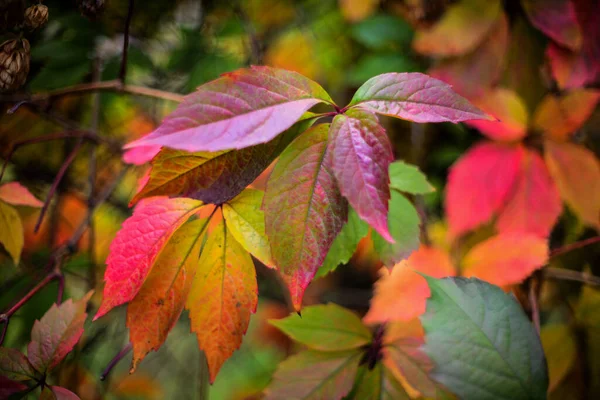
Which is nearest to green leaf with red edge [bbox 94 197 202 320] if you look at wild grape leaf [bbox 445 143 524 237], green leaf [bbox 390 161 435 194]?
green leaf [bbox 390 161 435 194]

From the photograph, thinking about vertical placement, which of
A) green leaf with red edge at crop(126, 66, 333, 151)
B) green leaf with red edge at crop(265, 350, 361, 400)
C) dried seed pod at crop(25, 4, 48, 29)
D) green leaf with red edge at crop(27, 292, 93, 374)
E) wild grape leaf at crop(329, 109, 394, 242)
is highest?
dried seed pod at crop(25, 4, 48, 29)

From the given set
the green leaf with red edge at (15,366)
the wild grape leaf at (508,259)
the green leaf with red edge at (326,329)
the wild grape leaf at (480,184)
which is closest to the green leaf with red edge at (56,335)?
the green leaf with red edge at (15,366)

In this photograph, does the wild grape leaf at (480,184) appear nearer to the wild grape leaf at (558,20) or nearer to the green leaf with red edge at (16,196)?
the wild grape leaf at (558,20)

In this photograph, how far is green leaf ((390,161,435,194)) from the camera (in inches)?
20.3

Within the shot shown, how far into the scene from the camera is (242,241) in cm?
41

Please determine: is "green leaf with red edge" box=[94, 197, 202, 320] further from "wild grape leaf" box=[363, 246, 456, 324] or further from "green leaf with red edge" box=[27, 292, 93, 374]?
"wild grape leaf" box=[363, 246, 456, 324]

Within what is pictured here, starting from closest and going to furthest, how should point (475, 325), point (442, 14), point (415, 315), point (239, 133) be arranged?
point (239, 133) < point (475, 325) < point (415, 315) < point (442, 14)

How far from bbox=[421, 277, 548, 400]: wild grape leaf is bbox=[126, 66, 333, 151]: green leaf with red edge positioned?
10.0 inches

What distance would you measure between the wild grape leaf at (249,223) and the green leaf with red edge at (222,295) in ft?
0.05

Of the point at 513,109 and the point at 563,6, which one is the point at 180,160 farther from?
the point at 563,6

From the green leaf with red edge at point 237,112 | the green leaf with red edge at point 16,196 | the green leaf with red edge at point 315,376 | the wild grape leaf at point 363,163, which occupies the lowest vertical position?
the green leaf with red edge at point 315,376

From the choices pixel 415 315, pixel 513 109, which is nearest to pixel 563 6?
pixel 513 109

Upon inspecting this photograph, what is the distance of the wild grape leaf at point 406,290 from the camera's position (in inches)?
22.1

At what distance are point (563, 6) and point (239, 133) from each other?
75 cm
